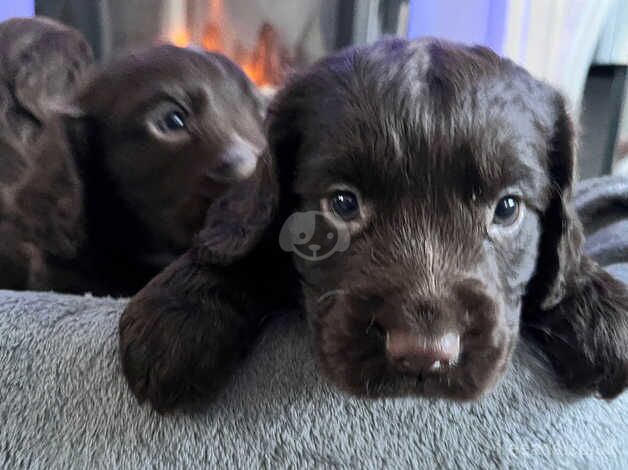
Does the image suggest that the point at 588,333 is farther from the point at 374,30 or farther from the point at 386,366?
the point at 374,30

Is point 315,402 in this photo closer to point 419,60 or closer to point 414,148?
point 414,148

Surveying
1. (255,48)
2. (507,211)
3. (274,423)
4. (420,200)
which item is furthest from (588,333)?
(255,48)

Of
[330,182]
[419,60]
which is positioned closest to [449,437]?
[330,182]

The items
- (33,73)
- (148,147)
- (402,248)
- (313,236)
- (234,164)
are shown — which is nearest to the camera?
(402,248)

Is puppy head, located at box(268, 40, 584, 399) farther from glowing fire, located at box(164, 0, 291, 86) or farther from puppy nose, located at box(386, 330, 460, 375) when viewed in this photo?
glowing fire, located at box(164, 0, 291, 86)

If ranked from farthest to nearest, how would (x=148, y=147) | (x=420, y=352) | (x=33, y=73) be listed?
(x=33, y=73) → (x=148, y=147) → (x=420, y=352)

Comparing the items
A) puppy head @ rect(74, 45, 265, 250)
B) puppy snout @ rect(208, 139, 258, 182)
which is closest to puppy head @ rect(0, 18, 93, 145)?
puppy head @ rect(74, 45, 265, 250)

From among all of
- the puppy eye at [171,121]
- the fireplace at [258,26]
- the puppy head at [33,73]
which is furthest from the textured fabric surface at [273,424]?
the fireplace at [258,26]
